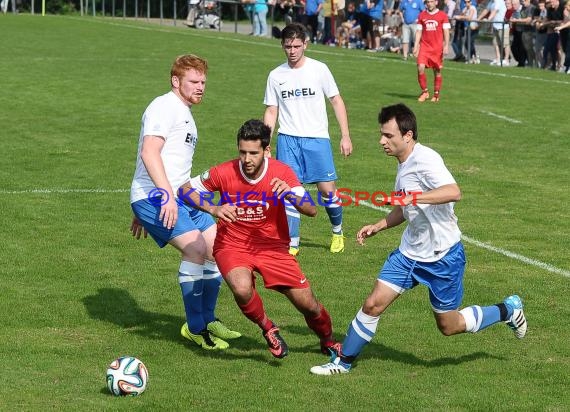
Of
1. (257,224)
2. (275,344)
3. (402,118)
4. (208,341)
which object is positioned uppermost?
(402,118)

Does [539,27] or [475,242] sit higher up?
[539,27]

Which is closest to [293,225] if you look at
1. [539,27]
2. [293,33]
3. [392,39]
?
[293,33]

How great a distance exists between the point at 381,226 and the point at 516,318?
4.89 feet

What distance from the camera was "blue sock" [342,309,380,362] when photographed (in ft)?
28.3

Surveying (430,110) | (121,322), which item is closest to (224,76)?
(430,110)

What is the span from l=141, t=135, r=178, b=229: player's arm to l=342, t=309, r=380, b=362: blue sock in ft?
5.39

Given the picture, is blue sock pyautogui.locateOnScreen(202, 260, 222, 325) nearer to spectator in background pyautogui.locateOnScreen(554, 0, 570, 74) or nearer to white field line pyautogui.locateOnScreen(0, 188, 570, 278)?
white field line pyautogui.locateOnScreen(0, 188, 570, 278)

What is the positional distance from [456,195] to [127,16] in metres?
54.5

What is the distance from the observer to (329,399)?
8109 millimetres

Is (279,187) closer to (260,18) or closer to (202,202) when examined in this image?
(202,202)

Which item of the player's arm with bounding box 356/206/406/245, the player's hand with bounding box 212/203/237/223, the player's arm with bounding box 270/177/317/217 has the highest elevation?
the player's arm with bounding box 270/177/317/217

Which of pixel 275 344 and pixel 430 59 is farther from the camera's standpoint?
pixel 430 59

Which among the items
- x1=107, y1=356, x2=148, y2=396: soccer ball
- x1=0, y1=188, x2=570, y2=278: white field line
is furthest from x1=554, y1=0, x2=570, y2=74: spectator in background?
x1=107, y1=356, x2=148, y2=396: soccer ball

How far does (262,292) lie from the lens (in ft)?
36.7
